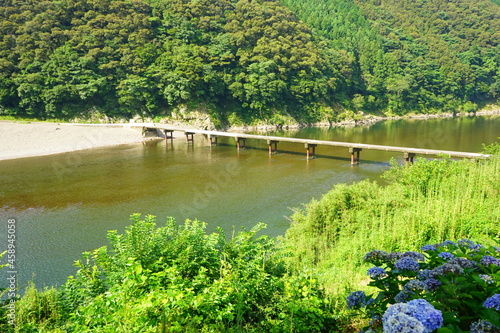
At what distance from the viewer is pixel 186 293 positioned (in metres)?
4.60

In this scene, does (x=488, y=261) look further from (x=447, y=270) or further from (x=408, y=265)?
(x=408, y=265)

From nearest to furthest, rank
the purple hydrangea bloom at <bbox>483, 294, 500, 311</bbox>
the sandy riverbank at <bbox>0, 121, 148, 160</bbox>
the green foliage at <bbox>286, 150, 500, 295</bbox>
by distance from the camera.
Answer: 1. the purple hydrangea bloom at <bbox>483, 294, 500, 311</bbox>
2. the green foliage at <bbox>286, 150, 500, 295</bbox>
3. the sandy riverbank at <bbox>0, 121, 148, 160</bbox>

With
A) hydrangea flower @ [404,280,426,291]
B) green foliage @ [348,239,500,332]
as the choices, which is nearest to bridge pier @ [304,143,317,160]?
green foliage @ [348,239,500,332]

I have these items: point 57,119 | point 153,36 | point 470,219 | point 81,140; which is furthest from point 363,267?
point 153,36

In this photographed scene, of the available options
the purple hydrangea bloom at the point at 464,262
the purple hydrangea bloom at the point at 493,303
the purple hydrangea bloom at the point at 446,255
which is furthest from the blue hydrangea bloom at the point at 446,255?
the purple hydrangea bloom at the point at 493,303

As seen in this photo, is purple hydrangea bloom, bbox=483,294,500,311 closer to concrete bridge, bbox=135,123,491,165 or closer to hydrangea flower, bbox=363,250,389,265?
hydrangea flower, bbox=363,250,389,265

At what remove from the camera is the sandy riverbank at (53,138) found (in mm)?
35562

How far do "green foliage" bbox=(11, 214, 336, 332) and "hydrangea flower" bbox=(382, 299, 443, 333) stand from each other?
213cm

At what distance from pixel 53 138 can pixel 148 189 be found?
970 inches

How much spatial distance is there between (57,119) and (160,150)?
23.5 meters

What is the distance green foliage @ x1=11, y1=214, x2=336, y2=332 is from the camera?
4.03m

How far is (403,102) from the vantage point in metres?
81.9

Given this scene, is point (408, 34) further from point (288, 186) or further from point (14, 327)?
point (14, 327)

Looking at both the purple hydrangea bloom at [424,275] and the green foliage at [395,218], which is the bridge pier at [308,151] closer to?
the green foliage at [395,218]
